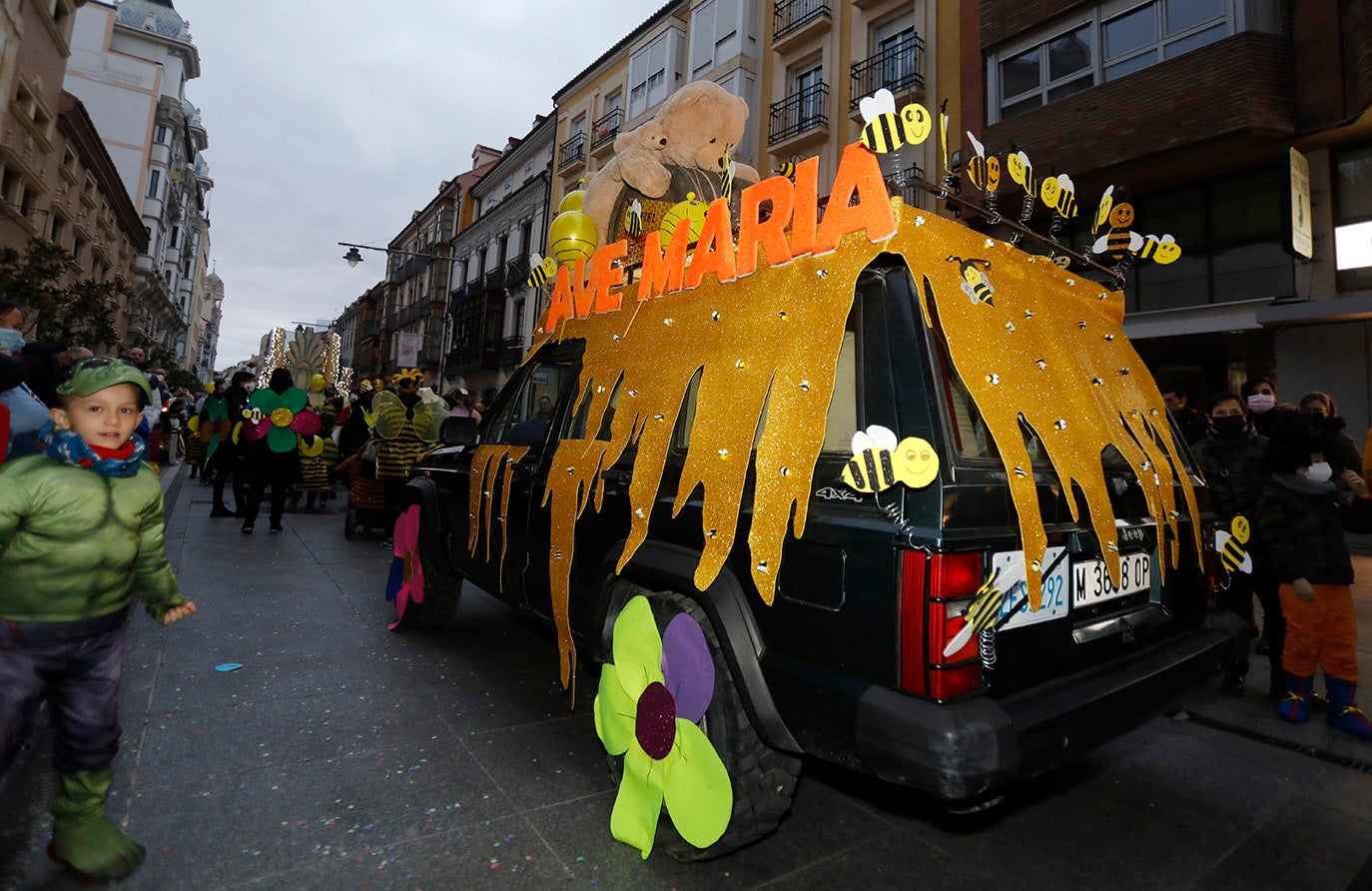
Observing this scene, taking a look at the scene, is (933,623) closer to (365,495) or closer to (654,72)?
(365,495)

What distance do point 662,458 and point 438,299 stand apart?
3961 centimetres

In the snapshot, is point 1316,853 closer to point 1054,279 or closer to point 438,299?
point 1054,279

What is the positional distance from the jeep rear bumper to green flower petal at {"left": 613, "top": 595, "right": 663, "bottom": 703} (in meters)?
0.72

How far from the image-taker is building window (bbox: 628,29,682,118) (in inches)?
796

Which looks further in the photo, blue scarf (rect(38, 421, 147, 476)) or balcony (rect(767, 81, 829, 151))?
balcony (rect(767, 81, 829, 151))

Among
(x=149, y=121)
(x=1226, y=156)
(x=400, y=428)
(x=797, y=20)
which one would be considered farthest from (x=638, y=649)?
(x=149, y=121)

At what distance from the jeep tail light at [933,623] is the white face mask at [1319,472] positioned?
9.66ft

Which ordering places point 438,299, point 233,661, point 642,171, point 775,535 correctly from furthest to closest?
point 438,299 → point 642,171 → point 233,661 → point 775,535

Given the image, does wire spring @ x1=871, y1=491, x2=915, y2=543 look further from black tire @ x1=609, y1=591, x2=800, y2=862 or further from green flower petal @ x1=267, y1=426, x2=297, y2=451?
green flower petal @ x1=267, y1=426, x2=297, y2=451

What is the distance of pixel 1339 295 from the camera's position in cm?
927

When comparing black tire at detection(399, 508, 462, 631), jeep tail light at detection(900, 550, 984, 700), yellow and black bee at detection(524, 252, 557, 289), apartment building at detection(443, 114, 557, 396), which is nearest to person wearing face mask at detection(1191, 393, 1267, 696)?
jeep tail light at detection(900, 550, 984, 700)

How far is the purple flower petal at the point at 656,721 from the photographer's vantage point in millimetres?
2002

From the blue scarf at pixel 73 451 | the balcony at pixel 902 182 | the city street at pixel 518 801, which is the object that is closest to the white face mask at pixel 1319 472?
the city street at pixel 518 801

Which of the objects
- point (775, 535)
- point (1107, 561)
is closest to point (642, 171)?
point (775, 535)
